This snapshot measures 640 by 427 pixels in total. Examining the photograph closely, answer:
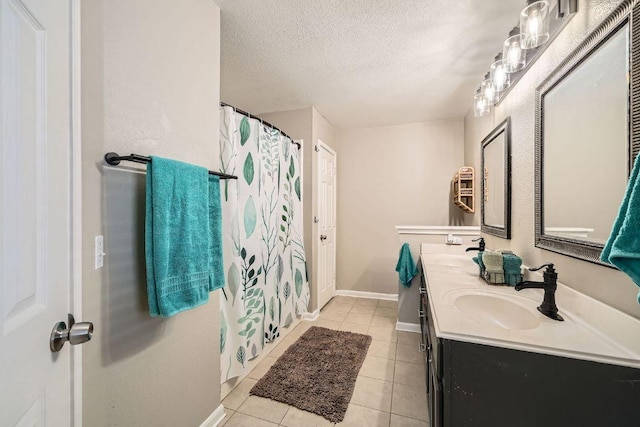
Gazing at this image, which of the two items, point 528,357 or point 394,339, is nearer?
point 528,357

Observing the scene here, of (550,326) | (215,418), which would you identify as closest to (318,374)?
(215,418)

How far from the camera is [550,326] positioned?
2.87 ft

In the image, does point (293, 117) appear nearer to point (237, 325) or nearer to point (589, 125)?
point (237, 325)

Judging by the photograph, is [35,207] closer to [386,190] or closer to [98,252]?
[98,252]

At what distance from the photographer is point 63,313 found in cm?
60

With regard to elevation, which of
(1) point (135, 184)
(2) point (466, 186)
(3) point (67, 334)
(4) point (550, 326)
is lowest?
(4) point (550, 326)

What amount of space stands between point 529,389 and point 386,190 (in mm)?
2977

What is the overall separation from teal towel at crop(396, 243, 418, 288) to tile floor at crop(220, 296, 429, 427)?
57 centimetres

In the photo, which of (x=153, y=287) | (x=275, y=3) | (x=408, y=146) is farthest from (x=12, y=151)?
(x=408, y=146)

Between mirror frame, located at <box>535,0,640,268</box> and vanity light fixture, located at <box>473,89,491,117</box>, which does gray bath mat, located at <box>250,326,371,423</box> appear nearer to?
mirror frame, located at <box>535,0,640,268</box>

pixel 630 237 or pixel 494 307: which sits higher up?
pixel 630 237

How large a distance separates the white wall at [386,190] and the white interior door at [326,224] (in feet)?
0.77

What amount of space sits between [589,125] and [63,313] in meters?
1.80

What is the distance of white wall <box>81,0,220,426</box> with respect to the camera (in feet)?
2.84
